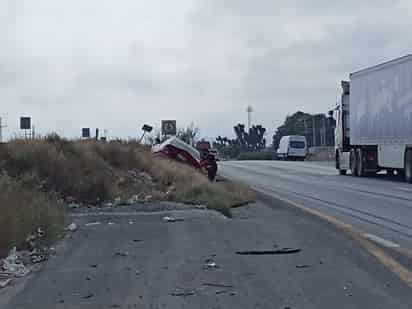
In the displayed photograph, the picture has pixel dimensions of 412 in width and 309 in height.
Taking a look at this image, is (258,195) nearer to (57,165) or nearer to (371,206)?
(371,206)

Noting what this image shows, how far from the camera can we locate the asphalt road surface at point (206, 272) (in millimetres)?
9172

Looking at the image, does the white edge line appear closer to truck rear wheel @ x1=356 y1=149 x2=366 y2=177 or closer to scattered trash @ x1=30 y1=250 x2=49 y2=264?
scattered trash @ x1=30 y1=250 x2=49 y2=264

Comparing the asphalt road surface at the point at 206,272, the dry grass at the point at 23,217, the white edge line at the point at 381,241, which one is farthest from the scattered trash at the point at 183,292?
the white edge line at the point at 381,241

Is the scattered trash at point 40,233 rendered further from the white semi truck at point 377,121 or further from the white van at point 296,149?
the white van at point 296,149

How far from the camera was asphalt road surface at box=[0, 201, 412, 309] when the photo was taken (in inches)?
361

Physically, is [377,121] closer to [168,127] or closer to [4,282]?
[168,127]

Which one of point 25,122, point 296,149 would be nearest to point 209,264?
point 25,122

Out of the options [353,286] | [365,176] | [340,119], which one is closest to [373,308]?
[353,286]

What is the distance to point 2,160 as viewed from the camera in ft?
70.9

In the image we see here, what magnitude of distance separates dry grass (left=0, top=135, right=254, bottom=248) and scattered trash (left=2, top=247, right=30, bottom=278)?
10.9ft

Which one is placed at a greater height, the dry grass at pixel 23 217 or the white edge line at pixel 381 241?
the dry grass at pixel 23 217

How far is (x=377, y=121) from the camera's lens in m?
38.3

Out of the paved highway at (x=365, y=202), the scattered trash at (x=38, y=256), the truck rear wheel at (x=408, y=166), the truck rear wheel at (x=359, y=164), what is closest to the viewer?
the scattered trash at (x=38, y=256)

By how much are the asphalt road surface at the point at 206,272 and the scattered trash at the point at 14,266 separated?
0.30 meters
